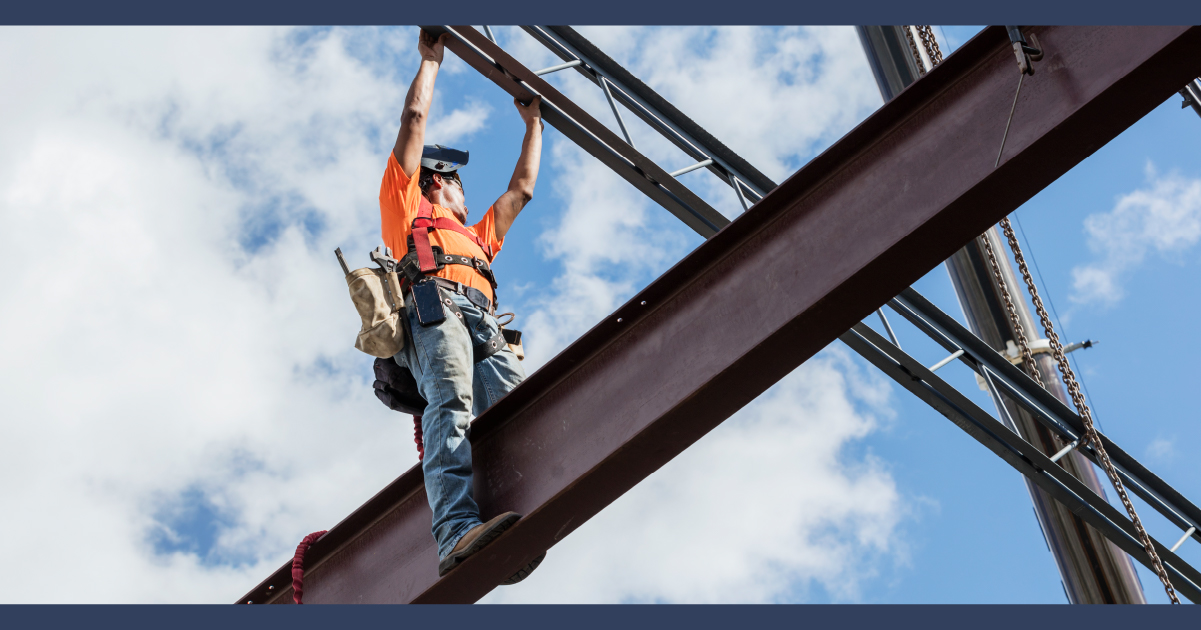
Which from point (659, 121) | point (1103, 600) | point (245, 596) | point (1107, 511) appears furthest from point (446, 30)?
point (1103, 600)

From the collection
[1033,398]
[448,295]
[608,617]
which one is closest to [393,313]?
[448,295]

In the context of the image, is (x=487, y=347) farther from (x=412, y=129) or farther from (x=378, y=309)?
(x=412, y=129)

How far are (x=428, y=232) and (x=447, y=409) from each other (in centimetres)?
111

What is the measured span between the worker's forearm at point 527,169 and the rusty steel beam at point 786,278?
169cm

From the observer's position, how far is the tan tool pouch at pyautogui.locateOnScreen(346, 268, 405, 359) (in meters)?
4.88

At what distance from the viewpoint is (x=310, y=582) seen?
5477mm

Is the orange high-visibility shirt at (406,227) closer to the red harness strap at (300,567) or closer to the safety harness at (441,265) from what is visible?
the safety harness at (441,265)

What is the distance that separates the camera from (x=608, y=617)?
1921mm

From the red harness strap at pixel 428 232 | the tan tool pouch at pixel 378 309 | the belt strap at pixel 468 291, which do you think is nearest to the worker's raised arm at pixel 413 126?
the red harness strap at pixel 428 232

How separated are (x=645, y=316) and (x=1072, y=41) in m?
2.04

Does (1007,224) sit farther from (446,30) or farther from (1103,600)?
(1103,600)

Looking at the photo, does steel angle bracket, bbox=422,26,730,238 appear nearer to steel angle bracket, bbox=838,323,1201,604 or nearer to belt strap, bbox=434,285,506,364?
steel angle bracket, bbox=838,323,1201,604

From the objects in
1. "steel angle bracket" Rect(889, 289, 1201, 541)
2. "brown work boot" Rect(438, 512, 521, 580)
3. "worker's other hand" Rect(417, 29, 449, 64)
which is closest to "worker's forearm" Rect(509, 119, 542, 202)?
"worker's other hand" Rect(417, 29, 449, 64)

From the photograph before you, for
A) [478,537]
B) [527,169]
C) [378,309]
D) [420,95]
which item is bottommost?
[478,537]
